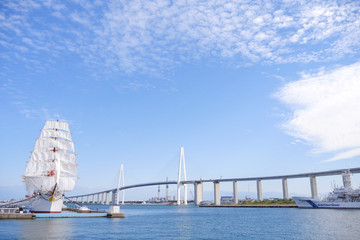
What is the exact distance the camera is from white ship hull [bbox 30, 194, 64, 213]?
51312 mm

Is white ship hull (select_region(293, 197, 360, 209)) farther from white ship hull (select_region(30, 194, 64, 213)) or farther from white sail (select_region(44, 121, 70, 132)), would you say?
white sail (select_region(44, 121, 70, 132))

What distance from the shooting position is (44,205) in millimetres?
51562

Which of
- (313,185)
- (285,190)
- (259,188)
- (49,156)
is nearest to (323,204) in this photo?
(313,185)

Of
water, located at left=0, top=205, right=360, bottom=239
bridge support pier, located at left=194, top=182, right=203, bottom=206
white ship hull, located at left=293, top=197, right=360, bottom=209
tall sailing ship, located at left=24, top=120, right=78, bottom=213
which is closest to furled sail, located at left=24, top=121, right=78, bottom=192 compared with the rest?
tall sailing ship, located at left=24, top=120, right=78, bottom=213

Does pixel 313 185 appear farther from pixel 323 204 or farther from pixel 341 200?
pixel 341 200

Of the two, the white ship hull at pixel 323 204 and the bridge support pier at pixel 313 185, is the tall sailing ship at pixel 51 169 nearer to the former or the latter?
the white ship hull at pixel 323 204

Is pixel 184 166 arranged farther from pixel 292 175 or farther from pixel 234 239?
pixel 234 239

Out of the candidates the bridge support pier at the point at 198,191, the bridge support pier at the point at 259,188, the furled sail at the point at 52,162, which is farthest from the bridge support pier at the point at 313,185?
the furled sail at the point at 52,162

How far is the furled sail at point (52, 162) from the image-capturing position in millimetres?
55125

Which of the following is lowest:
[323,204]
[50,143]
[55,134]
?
[323,204]

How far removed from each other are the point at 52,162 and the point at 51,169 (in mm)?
1728

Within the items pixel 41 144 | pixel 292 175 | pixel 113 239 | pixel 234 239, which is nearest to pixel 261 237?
pixel 234 239

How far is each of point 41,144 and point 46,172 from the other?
686 cm

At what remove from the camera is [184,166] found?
12538 cm
